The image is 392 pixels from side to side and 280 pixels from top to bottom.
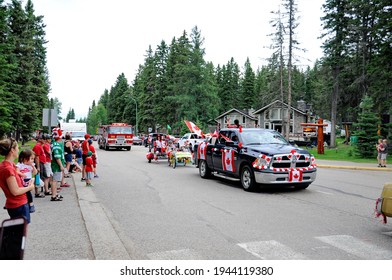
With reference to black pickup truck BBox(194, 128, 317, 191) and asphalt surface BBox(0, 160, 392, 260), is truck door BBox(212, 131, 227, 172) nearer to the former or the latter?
black pickup truck BBox(194, 128, 317, 191)

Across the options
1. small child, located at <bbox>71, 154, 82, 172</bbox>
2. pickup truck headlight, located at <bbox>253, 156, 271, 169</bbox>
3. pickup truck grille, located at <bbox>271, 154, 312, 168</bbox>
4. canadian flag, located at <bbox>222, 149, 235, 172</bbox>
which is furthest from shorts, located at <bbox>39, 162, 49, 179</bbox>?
pickup truck grille, located at <bbox>271, 154, 312, 168</bbox>

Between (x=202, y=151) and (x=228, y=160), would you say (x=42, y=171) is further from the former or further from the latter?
(x=202, y=151)

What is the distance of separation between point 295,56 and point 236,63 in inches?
2351

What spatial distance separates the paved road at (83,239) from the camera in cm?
545

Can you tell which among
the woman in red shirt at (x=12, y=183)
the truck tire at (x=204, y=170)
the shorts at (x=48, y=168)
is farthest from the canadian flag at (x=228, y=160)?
the woman in red shirt at (x=12, y=183)

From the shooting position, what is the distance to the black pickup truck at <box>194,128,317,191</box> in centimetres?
1086

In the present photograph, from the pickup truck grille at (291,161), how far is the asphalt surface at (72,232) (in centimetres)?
492

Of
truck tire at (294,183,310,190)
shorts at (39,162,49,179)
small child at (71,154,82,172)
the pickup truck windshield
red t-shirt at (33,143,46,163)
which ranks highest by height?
the pickup truck windshield

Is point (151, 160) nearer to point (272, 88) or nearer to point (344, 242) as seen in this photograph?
point (344, 242)

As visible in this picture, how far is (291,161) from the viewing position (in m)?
11.0

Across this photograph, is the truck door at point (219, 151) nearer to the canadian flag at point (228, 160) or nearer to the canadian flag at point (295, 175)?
the canadian flag at point (228, 160)

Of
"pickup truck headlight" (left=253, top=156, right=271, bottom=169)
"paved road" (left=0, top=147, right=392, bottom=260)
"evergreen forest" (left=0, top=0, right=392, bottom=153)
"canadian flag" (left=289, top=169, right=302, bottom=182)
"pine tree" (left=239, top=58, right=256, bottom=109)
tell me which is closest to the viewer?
"paved road" (left=0, top=147, right=392, bottom=260)

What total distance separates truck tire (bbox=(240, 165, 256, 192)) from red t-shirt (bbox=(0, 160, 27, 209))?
24.0 feet

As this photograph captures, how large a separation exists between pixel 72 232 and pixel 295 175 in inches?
262
